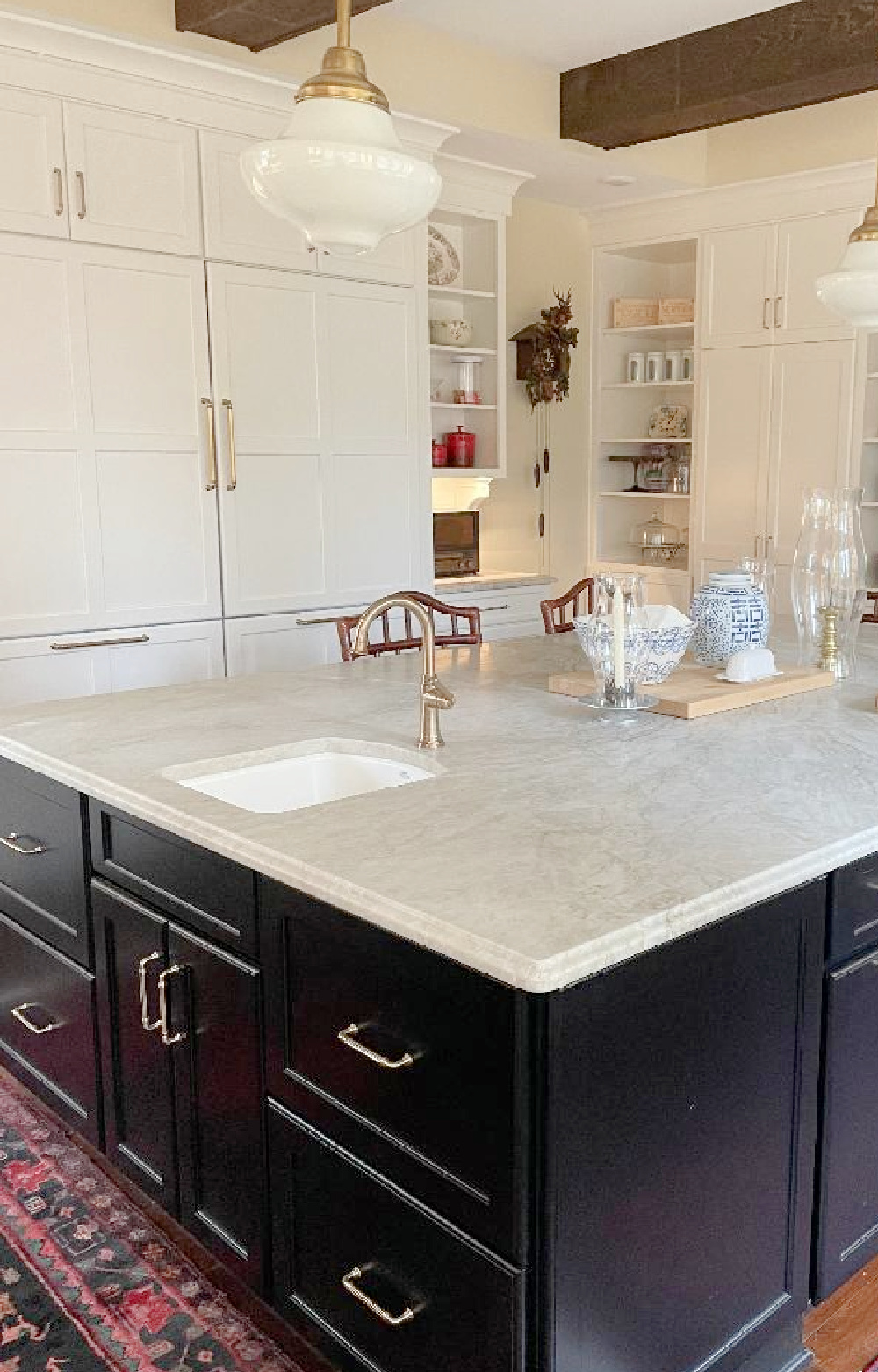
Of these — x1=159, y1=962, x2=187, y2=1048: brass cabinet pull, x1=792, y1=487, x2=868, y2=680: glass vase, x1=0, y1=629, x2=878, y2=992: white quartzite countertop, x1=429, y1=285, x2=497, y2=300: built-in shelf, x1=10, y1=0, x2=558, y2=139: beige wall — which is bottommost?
x1=159, y1=962, x2=187, y2=1048: brass cabinet pull

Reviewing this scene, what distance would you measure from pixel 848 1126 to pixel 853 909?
327 mm

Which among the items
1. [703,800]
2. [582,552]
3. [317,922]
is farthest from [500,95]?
[317,922]

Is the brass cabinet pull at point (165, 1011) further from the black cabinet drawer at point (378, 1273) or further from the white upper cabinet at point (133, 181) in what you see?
the white upper cabinet at point (133, 181)

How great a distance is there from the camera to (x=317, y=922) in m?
1.46

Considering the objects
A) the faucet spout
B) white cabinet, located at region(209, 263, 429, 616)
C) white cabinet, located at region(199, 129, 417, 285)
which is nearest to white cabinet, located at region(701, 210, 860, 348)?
white cabinet, located at region(209, 263, 429, 616)

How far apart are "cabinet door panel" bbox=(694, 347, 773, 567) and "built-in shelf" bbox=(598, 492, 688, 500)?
234 mm

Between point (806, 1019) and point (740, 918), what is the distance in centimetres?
25

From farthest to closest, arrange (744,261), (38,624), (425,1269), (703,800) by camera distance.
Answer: (744,261) < (38,624) < (703,800) < (425,1269)

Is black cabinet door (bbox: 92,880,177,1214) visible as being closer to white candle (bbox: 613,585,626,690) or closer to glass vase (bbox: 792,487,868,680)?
white candle (bbox: 613,585,626,690)

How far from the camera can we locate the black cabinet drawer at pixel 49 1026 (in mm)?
2090

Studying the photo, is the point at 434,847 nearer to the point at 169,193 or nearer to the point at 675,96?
the point at 169,193

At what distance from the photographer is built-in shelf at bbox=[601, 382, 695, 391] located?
551 cm

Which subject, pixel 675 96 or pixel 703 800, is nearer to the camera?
pixel 703 800

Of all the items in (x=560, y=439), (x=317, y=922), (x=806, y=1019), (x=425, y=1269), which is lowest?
(x=425, y=1269)
